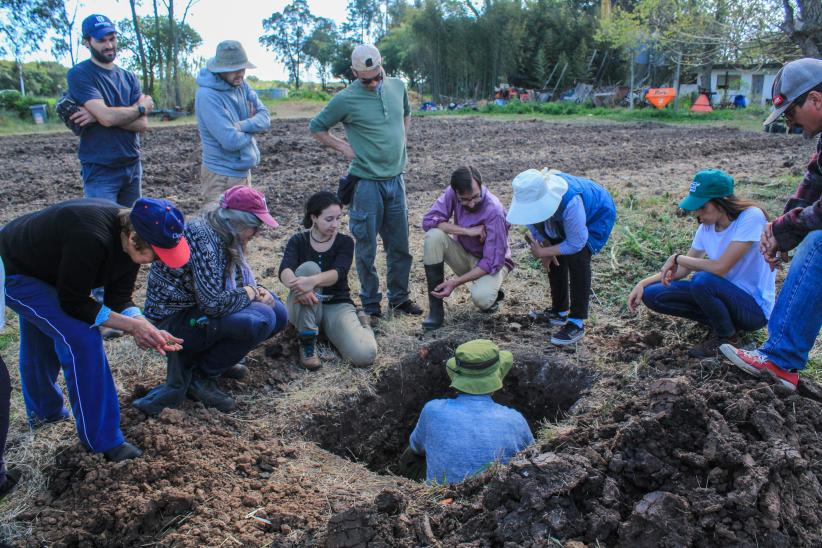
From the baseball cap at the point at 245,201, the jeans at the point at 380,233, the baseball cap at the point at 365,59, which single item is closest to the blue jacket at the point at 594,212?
the jeans at the point at 380,233

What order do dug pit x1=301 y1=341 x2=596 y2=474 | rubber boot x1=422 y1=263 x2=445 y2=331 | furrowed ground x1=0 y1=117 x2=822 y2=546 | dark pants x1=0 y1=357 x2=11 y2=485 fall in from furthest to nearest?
rubber boot x1=422 y1=263 x2=445 y2=331, dug pit x1=301 y1=341 x2=596 y2=474, dark pants x1=0 y1=357 x2=11 y2=485, furrowed ground x1=0 y1=117 x2=822 y2=546

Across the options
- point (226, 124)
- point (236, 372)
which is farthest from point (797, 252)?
point (226, 124)

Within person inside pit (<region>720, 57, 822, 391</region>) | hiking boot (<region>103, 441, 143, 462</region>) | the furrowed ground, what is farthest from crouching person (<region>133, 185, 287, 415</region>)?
person inside pit (<region>720, 57, 822, 391</region>)

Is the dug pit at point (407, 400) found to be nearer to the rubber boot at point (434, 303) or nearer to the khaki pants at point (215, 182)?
the rubber boot at point (434, 303)

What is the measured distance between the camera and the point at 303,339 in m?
4.43

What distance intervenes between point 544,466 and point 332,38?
69.9 m

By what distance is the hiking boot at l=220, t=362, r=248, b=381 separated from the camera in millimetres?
4129

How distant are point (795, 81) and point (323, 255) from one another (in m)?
2.87

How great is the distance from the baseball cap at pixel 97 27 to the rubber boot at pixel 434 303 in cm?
282

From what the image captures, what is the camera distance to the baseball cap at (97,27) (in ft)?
15.0

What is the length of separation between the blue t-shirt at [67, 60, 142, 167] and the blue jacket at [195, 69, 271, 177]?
1.84 feet

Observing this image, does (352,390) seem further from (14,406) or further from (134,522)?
(14,406)

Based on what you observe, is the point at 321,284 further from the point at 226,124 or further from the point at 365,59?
the point at 365,59

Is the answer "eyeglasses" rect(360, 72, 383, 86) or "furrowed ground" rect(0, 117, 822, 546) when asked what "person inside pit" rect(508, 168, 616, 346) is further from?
"eyeglasses" rect(360, 72, 383, 86)
